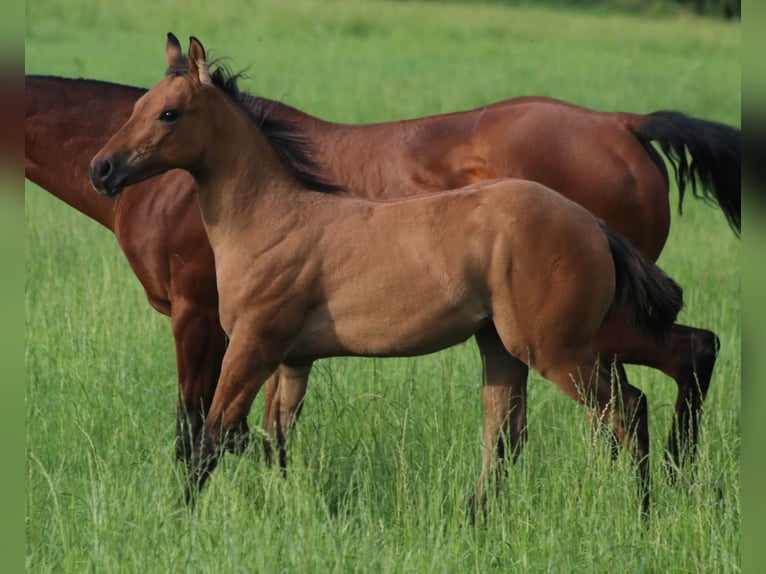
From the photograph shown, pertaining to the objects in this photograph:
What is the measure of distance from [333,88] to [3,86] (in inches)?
677

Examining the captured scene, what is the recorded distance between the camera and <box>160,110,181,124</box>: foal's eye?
3971mm

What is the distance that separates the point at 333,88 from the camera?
18.1m

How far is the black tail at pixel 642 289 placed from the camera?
4.13 m

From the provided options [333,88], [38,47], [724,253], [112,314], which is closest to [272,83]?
[333,88]

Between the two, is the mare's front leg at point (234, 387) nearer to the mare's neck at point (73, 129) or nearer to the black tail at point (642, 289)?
the black tail at point (642, 289)

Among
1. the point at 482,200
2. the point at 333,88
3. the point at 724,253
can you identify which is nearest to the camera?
the point at 482,200

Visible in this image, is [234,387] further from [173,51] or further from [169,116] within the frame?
[173,51]

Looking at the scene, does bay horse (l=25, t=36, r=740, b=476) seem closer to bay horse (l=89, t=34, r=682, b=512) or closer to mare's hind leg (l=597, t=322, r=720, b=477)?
mare's hind leg (l=597, t=322, r=720, b=477)

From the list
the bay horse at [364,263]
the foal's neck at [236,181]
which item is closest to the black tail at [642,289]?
the bay horse at [364,263]

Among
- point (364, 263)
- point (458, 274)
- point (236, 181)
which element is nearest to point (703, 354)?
point (458, 274)

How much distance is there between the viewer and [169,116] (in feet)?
13.1

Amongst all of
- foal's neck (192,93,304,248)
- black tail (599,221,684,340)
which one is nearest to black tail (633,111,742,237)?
black tail (599,221,684,340)

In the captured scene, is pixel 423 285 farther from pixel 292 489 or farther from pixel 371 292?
pixel 292 489

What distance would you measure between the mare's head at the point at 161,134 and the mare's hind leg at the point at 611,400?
60.5 inches
